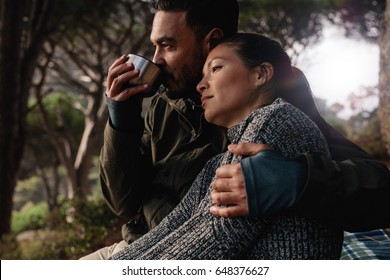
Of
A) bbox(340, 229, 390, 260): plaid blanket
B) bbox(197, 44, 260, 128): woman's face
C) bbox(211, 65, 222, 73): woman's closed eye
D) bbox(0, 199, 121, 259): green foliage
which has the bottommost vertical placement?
bbox(0, 199, 121, 259): green foliage

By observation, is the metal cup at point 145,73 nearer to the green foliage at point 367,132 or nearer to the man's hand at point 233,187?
the man's hand at point 233,187

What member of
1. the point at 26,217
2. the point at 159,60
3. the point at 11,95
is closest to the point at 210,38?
the point at 159,60

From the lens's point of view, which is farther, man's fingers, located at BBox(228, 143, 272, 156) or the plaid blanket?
the plaid blanket

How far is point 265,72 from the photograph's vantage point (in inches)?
58.9

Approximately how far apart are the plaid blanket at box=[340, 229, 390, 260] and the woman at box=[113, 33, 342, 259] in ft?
2.32

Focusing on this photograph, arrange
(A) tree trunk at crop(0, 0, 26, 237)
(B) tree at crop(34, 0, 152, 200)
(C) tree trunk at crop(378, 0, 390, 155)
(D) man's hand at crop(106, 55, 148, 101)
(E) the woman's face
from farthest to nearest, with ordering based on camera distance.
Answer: (B) tree at crop(34, 0, 152, 200)
(A) tree trunk at crop(0, 0, 26, 237)
(C) tree trunk at crop(378, 0, 390, 155)
(D) man's hand at crop(106, 55, 148, 101)
(E) the woman's face

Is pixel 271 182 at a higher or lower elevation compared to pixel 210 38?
lower

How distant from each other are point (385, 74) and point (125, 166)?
3.44 meters

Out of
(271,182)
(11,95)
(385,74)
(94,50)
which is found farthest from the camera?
(94,50)

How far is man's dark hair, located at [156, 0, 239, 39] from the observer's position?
1855 mm

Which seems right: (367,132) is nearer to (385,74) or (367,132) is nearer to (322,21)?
(322,21)

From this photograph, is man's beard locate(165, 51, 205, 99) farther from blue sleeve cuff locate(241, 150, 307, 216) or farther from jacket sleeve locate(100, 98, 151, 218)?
blue sleeve cuff locate(241, 150, 307, 216)

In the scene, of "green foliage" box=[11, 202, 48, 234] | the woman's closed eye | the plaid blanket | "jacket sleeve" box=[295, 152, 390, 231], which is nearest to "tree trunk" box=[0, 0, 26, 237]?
the plaid blanket

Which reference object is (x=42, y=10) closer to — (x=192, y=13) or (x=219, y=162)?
(x=192, y=13)
